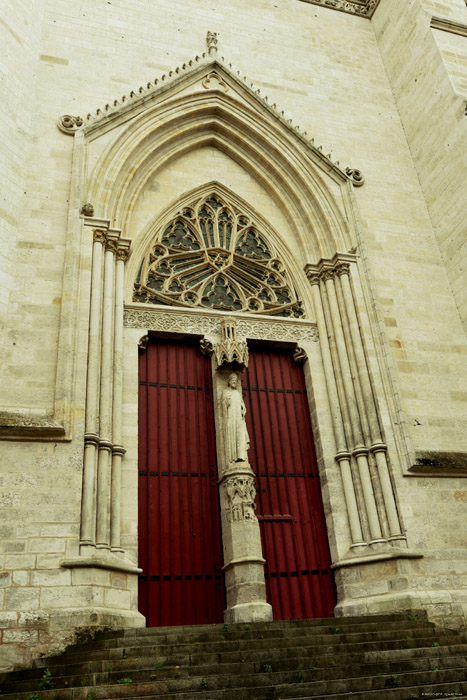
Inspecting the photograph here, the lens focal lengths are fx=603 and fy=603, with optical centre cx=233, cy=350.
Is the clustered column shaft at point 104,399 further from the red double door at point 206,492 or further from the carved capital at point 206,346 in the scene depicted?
the carved capital at point 206,346

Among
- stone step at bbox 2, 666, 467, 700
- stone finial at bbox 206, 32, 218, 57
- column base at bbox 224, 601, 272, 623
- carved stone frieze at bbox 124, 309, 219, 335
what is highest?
stone finial at bbox 206, 32, 218, 57

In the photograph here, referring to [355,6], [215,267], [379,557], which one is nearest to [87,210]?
[215,267]

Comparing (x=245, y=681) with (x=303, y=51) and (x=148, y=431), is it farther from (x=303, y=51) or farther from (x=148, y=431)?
(x=303, y=51)

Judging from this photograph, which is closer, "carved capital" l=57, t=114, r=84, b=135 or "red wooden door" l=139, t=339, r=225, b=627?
"red wooden door" l=139, t=339, r=225, b=627

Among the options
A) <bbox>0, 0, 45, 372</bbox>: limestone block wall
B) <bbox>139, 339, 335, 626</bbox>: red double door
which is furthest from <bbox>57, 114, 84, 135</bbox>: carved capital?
<bbox>139, 339, 335, 626</bbox>: red double door

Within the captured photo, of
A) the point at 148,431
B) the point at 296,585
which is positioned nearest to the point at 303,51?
the point at 148,431

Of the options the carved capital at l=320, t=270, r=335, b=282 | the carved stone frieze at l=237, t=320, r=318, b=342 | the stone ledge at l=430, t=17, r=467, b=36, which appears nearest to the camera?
the carved stone frieze at l=237, t=320, r=318, b=342

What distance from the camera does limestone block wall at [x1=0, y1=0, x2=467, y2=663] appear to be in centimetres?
687

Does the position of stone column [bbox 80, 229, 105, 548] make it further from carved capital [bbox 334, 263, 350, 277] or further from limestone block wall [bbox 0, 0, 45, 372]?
carved capital [bbox 334, 263, 350, 277]

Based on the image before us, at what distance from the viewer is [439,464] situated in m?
8.68

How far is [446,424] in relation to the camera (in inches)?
368

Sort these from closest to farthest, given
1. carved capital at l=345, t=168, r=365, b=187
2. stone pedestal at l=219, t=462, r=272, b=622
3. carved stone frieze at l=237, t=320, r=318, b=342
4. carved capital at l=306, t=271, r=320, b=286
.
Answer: stone pedestal at l=219, t=462, r=272, b=622 < carved stone frieze at l=237, t=320, r=318, b=342 < carved capital at l=306, t=271, r=320, b=286 < carved capital at l=345, t=168, r=365, b=187

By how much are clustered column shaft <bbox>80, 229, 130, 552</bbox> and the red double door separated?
0.80 m

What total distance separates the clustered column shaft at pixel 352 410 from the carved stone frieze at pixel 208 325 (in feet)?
1.25
